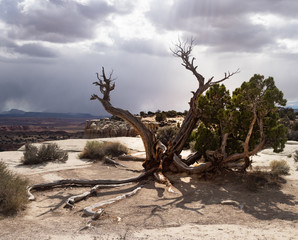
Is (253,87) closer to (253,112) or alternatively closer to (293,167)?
(253,112)

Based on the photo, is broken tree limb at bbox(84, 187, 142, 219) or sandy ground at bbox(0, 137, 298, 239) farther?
broken tree limb at bbox(84, 187, 142, 219)

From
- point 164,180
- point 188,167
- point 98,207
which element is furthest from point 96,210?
point 188,167

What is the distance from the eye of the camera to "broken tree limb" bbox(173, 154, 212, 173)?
10873mm

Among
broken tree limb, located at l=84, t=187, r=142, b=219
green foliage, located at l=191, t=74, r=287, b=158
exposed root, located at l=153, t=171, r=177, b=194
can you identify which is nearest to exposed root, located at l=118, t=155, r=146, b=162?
green foliage, located at l=191, t=74, r=287, b=158

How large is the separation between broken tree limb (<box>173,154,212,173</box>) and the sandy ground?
0.27 m

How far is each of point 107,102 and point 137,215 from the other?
5.35 meters

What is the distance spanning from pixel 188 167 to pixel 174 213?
4.10 meters

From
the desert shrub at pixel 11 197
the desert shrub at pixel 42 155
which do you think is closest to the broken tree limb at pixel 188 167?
the desert shrub at pixel 11 197

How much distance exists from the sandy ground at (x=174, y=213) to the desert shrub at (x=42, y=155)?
5.69 ft

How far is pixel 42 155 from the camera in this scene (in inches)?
540

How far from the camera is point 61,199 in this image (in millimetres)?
8461

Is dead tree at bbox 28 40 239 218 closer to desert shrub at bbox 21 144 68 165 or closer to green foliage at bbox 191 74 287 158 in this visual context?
green foliage at bbox 191 74 287 158

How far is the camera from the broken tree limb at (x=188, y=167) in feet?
35.7

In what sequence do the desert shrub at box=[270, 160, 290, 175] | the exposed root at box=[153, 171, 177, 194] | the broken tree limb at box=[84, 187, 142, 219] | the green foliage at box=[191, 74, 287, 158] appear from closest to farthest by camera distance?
the broken tree limb at box=[84, 187, 142, 219] → the exposed root at box=[153, 171, 177, 194] → the green foliage at box=[191, 74, 287, 158] → the desert shrub at box=[270, 160, 290, 175]
